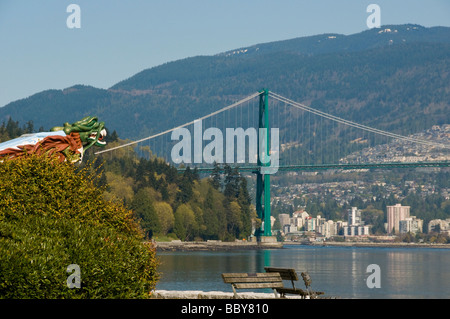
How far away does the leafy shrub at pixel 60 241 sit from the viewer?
42.1 feet

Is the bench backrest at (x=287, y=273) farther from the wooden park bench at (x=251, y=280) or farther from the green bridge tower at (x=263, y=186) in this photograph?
the green bridge tower at (x=263, y=186)

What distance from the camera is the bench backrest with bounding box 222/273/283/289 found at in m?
15.0

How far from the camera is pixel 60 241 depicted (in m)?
13.8

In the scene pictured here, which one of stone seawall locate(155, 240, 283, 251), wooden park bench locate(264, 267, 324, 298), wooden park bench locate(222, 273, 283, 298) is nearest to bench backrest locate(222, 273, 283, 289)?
wooden park bench locate(222, 273, 283, 298)

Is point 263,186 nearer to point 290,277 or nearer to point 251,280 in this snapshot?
point 290,277

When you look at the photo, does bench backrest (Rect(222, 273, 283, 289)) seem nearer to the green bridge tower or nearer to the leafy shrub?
the leafy shrub

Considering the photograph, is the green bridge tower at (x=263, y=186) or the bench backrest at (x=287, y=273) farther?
the green bridge tower at (x=263, y=186)

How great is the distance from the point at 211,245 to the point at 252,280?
90.4 metres

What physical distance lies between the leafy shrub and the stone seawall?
7526 cm

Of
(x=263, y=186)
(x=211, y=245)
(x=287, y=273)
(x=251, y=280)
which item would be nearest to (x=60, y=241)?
(x=251, y=280)

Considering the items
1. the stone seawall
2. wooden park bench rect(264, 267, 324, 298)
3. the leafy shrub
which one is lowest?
the stone seawall

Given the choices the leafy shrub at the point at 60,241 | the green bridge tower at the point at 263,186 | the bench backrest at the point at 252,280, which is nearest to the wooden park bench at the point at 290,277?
the bench backrest at the point at 252,280

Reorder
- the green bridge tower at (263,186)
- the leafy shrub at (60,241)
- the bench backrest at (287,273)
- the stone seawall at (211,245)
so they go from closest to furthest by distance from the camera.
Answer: the leafy shrub at (60,241)
the bench backrest at (287,273)
the stone seawall at (211,245)
the green bridge tower at (263,186)

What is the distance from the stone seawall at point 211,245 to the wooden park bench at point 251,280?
7775 centimetres
